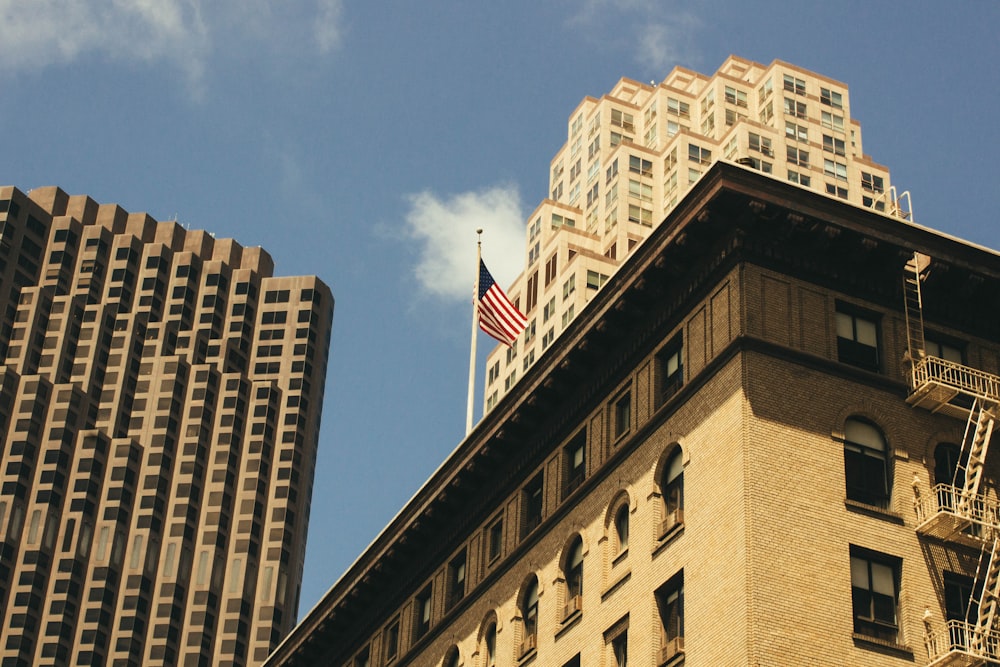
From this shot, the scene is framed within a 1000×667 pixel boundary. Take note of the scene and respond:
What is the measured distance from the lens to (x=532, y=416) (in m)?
54.8

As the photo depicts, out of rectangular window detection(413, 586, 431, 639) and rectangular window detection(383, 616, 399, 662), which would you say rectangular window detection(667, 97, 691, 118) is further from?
rectangular window detection(413, 586, 431, 639)

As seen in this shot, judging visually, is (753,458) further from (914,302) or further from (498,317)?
(498,317)

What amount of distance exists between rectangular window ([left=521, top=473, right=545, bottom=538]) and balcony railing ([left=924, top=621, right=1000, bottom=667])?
1552 cm

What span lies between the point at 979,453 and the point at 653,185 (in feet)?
348

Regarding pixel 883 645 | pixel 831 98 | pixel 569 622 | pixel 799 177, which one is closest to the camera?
pixel 883 645

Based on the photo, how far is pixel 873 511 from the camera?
141 feet

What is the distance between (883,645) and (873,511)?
3.84 m

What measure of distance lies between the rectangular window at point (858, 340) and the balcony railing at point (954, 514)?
395cm

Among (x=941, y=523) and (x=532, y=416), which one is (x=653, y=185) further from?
(x=941, y=523)

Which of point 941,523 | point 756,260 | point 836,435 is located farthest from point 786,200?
point 941,523

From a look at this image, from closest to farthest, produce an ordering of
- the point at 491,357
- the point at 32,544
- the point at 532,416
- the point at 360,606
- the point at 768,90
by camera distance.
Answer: the point at 532,416 < the point at 360,606 < the point at 491,357 < the point at 768,90 < the point at 32,544

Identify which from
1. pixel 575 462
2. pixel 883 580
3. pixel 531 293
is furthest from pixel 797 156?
pixel 883 580

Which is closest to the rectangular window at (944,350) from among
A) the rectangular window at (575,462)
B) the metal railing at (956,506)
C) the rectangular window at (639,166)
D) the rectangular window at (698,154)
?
the metal railing at (956,506)

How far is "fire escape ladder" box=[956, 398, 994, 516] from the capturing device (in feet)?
141
